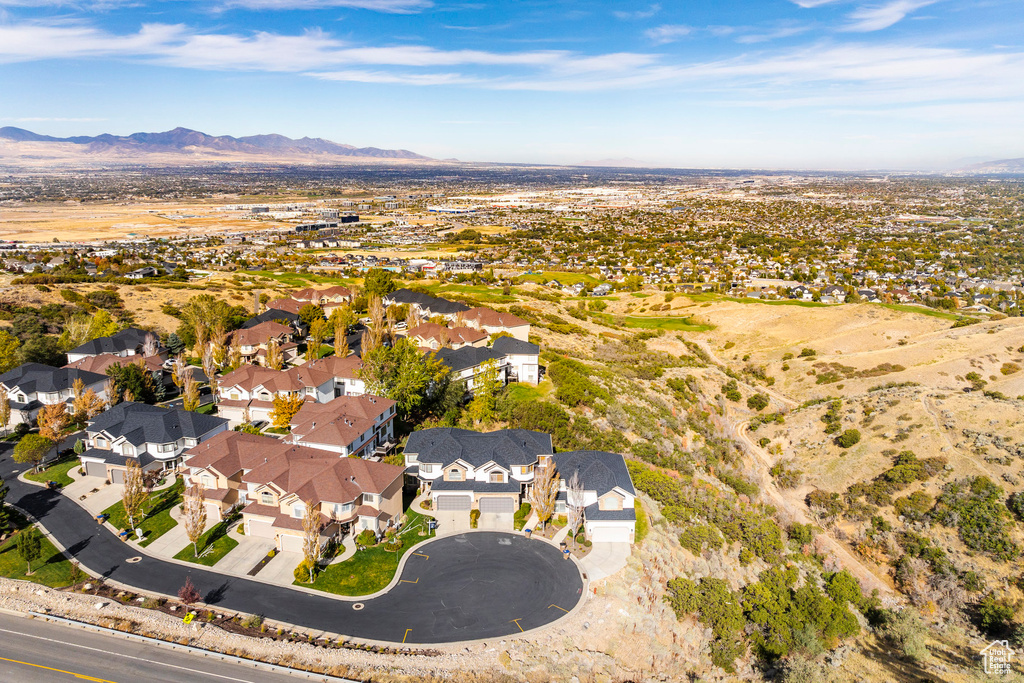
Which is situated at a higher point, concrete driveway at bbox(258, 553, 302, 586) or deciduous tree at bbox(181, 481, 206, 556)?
deciduous tree at bbox(181, 481, 206, 556)

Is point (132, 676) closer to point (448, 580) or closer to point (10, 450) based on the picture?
point (448, 580)

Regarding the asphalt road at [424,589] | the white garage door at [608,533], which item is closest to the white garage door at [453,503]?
the asphalt road at [424,589]

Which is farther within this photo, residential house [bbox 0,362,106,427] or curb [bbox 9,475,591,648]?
residential house [bbox 0,362,106,427]

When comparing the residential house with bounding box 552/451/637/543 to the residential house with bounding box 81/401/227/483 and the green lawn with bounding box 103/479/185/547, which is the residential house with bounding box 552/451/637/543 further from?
the residential house with bounding box 81/401/227/483

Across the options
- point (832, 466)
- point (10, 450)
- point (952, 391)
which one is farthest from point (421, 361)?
point (952, 391)

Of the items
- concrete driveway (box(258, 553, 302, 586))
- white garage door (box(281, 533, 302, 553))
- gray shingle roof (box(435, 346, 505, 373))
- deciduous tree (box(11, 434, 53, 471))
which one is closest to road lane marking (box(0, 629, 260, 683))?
concrete driveway (box(258, 553, 302, 586))

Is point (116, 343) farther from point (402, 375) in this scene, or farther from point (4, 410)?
A: point (402, 375)

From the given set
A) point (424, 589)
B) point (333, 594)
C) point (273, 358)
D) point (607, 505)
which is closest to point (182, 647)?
point (333, 594)

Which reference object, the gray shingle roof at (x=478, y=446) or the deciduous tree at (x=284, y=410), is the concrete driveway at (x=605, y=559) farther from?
the deciduous tree at (x=284, y=410)
